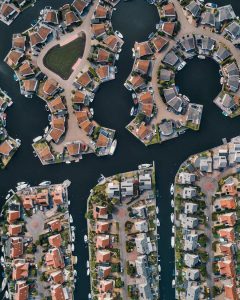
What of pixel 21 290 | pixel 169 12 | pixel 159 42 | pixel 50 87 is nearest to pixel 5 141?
pixel 50 87

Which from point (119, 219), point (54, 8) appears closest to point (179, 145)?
point (119, 219)

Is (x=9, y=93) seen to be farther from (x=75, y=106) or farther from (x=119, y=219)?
(x=119, y=219)

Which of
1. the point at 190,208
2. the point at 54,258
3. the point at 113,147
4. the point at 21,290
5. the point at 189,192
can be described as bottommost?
the point at 21,290

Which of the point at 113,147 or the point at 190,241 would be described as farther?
the point at 113,147

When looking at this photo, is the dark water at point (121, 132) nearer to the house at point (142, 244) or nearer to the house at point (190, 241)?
the house at point (142, 244)

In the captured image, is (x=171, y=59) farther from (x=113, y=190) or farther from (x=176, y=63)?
(x=113, y=190)

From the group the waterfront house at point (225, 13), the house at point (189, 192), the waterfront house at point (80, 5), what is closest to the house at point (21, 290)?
the house at point (189, 192)
